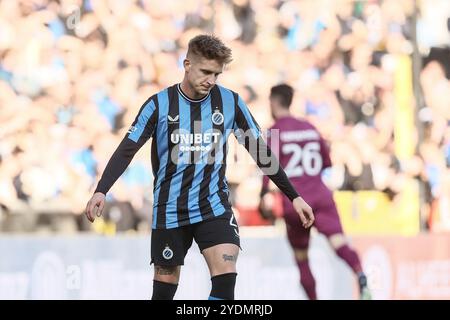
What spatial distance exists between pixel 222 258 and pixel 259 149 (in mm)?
658

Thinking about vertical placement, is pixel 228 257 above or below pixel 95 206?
below

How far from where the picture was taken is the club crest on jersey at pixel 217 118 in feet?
20.4

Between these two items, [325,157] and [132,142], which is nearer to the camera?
[132,142]

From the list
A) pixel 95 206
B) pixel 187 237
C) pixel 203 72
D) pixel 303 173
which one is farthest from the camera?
pixel 303 173

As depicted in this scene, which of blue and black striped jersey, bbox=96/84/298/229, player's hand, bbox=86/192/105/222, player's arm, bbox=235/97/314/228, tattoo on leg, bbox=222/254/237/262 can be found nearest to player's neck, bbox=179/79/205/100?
blue and black striped jersey, bbox=96/84/298/229

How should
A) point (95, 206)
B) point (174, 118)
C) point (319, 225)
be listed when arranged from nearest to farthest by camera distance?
1. point (95, 206)
2. point (174, 118)
3. point (319, 225)

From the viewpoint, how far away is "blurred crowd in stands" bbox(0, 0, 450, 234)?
8.99 metres

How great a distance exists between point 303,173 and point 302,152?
0.20m

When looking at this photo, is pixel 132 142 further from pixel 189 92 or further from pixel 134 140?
pixel 189 92

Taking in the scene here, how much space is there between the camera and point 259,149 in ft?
20.4

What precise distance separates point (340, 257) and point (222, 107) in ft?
10.6

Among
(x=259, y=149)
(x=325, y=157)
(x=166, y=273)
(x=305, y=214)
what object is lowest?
(x=166, y=273)

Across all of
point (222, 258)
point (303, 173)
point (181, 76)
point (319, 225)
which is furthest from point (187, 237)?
point (181, 76)

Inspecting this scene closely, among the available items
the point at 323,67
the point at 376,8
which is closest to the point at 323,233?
the point at 323,67
